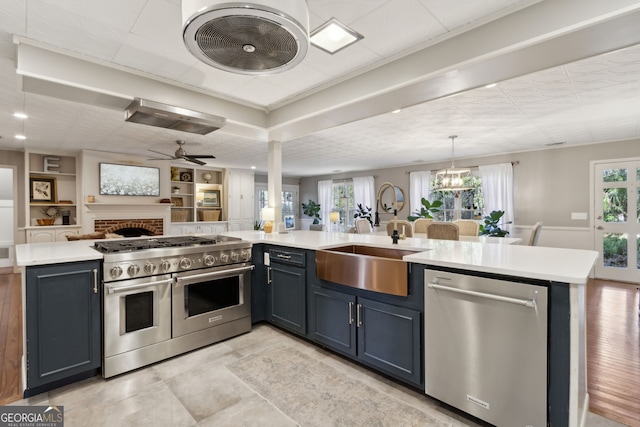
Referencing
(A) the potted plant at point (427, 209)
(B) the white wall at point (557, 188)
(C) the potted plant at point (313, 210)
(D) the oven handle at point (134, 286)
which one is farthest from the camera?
(C) the potted plant at point (313, 210)

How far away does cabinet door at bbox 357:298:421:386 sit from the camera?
6.20 feet

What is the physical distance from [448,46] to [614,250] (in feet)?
17.3

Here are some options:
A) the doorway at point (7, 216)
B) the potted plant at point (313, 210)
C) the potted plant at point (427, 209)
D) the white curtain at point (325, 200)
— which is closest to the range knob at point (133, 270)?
the potted plant at point (427, 209)

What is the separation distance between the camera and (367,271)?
2.08m

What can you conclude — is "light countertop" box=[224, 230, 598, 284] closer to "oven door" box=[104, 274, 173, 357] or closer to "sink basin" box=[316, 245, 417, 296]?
"sink basin" box=[316, 245, 417, 296]

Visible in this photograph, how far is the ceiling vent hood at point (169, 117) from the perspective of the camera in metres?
2.69

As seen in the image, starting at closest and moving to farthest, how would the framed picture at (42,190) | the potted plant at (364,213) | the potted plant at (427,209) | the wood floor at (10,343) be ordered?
1. the wood floor at (10,343)
2. the framed picture at (42,190)
3. the potted plant at (427,209)
4. the potted plant at (364,213)

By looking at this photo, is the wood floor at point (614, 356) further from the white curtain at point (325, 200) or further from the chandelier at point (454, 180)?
the white curtain at point (325, 200)

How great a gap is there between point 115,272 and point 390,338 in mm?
1929

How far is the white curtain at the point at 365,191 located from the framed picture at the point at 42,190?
6952 millimetres

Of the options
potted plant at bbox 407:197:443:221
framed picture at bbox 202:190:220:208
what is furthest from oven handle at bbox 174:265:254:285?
framed picture at bbox 202:190:220:208

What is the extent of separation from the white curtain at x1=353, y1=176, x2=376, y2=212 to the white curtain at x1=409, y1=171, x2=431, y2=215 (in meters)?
1.18

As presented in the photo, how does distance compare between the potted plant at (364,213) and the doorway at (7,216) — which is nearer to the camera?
the doorway at (7,216)

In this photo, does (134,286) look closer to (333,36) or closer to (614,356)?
(333,36)
